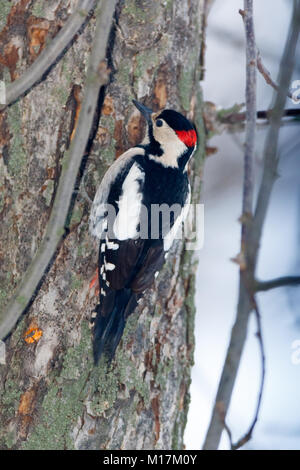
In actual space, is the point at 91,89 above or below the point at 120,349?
above

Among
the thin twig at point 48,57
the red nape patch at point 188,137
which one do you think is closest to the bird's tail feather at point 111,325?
the red nape patch at point 188,137

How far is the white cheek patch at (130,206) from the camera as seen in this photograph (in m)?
1.70

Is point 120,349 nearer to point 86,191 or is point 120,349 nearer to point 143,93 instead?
point 86,191

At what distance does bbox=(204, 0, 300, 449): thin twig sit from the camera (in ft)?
2.60

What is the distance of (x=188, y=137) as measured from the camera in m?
1.79

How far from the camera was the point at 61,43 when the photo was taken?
107 cm

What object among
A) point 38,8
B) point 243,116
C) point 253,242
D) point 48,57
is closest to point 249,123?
point 253,242

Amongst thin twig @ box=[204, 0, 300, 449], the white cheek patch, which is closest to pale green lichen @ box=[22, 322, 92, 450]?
the white cheek patch

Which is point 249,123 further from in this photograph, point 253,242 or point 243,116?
point 243,116

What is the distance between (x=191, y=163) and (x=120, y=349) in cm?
67

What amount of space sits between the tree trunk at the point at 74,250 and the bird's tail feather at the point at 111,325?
0.04 m

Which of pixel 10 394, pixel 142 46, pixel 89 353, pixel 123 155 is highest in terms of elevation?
pixel 142 46
